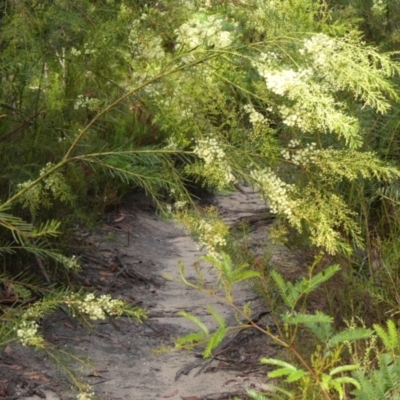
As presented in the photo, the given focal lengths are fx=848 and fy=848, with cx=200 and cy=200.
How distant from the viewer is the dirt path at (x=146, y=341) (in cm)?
417

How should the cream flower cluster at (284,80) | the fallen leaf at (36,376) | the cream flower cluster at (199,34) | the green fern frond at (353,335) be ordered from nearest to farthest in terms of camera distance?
the green fern frond at (353,335)
the cream flower cluster at (284,80)
the cream flower cluster at (199,34)
the fallen leaf at (36,376)

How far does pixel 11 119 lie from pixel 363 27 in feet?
7.81

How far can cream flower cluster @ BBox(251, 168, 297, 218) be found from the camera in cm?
328

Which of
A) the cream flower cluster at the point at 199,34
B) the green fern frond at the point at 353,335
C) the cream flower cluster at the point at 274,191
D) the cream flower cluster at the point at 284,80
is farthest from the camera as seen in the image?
the cream flower cluster at the point at 199,34

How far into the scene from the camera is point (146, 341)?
15.9ft

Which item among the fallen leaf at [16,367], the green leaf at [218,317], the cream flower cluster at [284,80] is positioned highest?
the cream flower cluster at [284,80]

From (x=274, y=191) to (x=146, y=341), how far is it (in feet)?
6.09

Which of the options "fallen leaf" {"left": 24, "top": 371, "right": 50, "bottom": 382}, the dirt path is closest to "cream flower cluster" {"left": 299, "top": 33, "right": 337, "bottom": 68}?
the dirt path

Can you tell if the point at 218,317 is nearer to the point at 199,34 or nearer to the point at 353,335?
the point at 353,335

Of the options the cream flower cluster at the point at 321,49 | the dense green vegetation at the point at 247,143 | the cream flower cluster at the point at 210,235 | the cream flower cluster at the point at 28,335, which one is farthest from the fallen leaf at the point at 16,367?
the cream flower cluster at the point at 321,49

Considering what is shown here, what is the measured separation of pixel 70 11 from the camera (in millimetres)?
4156

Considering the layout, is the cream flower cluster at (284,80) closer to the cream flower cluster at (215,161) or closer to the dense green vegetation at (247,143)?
the dense green vegetation at (247,143)

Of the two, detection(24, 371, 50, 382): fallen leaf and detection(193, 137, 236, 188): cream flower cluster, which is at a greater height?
detection(193, 137, 236, 188): cream flower cluster

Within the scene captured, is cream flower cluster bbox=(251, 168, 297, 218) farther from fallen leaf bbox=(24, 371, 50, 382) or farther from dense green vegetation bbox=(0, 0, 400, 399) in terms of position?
fallen leaf bbox=(24, 371, 50, 382)
